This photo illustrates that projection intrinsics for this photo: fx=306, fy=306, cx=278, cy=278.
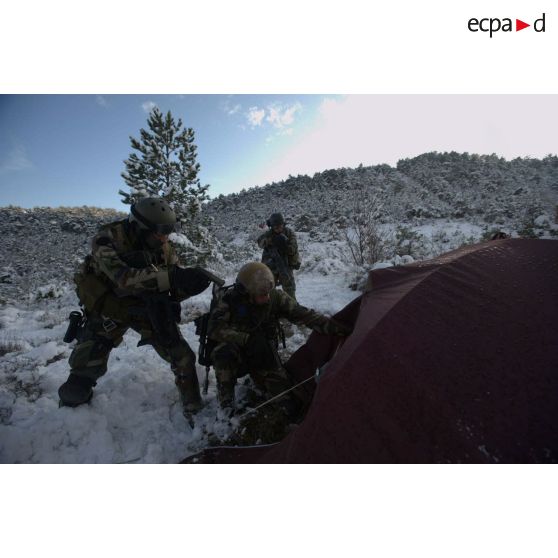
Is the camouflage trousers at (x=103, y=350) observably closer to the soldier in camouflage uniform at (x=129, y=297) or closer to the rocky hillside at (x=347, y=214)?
the soldier in camouflage uniform at (x=129, y=297)

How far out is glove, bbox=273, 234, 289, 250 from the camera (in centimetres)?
582

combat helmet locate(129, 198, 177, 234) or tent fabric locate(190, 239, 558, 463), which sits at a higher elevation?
combat helmet locate(129, 198, 177, 234)

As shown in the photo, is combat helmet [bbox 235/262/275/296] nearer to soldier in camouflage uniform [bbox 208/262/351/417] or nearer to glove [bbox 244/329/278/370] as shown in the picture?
soldier in camouflage uniform [bbox 208/262/351/417]

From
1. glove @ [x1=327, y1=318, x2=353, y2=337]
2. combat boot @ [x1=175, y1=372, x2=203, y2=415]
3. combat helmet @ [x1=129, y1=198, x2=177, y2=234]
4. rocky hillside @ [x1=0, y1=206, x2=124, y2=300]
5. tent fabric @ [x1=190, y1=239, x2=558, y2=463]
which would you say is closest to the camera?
tent fabric @ [x1=190, y1=239, x2=558, y2=463]

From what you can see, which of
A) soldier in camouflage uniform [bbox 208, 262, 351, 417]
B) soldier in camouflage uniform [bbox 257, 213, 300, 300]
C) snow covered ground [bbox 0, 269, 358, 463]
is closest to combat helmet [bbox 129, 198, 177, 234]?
soldier in camouflage uniform [bbox 208, 262, 351, 417]

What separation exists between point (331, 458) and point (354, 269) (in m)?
6.67

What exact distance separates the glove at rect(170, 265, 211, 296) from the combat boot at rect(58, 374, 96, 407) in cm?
130

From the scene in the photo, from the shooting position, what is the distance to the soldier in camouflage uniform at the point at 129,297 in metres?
2.81

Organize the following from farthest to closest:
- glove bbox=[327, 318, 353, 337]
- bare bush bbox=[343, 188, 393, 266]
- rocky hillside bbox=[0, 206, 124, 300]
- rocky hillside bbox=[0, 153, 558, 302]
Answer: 1. rocky hillside bbox=[0, 206, 124, 300]
2. rocky hillside bbox=[0, 153, 558, 302]
3. bare bush bbox=[343, 188, 393, 266]
4. glove bbox=[327, 318, 353, 337]

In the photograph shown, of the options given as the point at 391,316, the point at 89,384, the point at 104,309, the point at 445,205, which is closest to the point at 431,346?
the point at 391,316

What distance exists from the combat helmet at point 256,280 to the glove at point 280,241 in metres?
3.06

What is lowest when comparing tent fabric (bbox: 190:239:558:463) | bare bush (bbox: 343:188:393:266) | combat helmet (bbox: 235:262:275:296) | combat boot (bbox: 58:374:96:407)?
combat boot (bbox: 58:374:96:407)

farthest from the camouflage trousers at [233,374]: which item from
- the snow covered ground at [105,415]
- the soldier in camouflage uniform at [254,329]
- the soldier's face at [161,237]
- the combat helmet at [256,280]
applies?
the soldier's face at [161,237]

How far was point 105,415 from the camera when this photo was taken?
9.42ft
